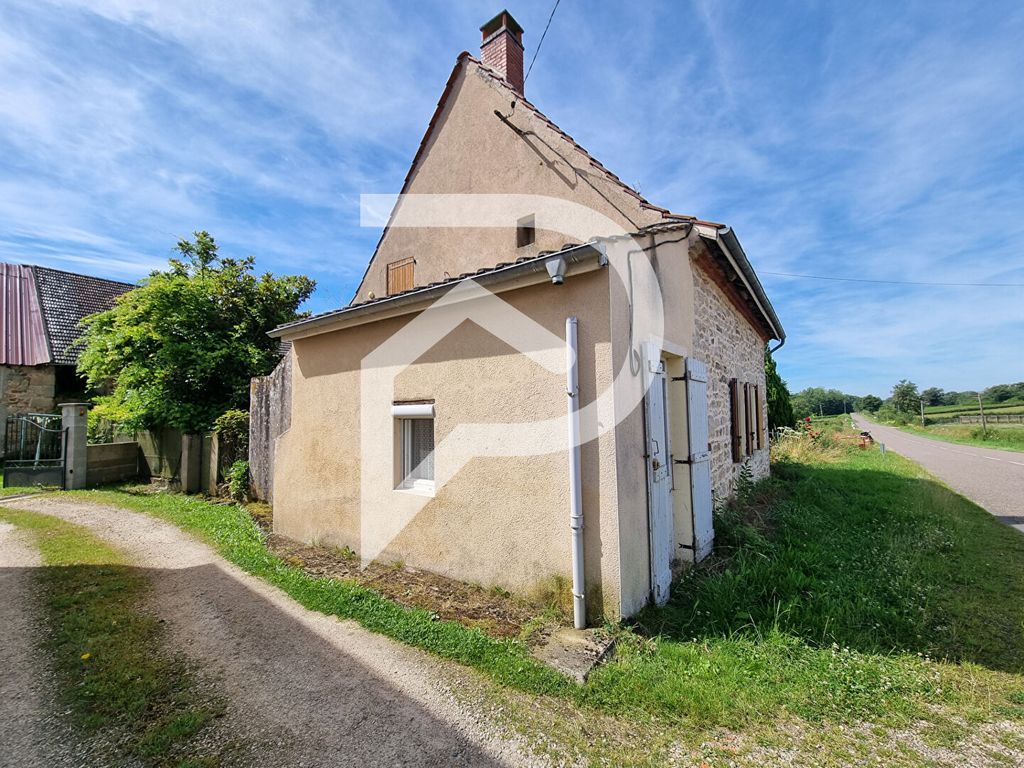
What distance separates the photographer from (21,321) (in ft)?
51.6

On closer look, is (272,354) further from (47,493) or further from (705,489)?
(705,489)

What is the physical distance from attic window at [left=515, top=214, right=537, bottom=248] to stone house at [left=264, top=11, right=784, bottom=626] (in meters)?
0.03

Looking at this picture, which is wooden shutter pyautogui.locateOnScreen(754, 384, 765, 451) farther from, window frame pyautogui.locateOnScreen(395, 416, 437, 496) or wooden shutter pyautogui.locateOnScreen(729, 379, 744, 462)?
window frame pyautogui.locateOnScreen(395, 416, 437, 496)

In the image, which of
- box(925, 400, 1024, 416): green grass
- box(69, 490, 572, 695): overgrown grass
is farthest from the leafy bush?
box(925, 400, 1024, 416): green grass

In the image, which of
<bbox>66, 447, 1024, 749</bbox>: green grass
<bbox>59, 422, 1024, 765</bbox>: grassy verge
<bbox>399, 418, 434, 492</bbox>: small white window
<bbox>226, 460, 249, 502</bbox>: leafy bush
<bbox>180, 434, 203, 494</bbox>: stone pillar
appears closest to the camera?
<bbox>59, 422, 1024, 765</bbox>: grassy verge

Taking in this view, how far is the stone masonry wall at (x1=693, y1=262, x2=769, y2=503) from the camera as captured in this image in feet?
19.6

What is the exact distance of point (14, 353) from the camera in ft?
48.3

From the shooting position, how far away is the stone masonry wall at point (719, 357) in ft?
19.6

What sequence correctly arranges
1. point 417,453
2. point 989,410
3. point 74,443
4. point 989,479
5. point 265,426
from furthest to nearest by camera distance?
point 989,410
point 989,479
point 74,443
point 265,426
point 417,453

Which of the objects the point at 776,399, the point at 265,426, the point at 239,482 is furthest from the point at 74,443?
the point at 776,399

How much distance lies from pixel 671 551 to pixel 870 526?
15.2 feet

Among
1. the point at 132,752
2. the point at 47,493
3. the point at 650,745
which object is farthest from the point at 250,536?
the point at 47,493

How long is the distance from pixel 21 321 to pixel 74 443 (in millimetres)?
9720

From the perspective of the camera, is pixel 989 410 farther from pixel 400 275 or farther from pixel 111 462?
pixel 111 462
